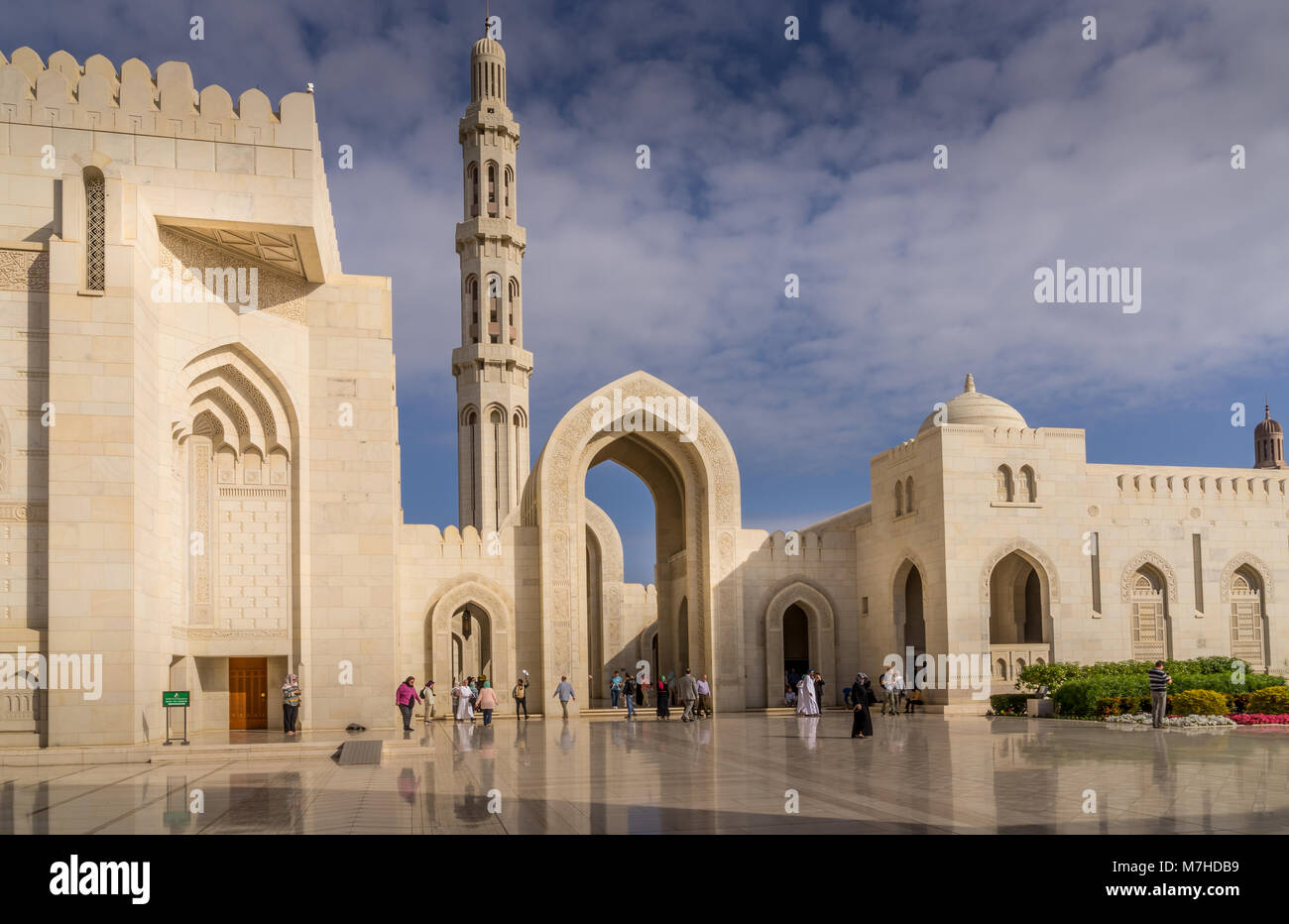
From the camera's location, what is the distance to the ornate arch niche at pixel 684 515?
26.7m

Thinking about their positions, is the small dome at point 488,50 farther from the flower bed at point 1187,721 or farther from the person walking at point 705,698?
the flower bed at point 1187,721

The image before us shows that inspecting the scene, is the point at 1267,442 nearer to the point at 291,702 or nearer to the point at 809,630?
the point at 809,630

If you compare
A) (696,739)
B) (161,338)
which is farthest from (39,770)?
(696,739)

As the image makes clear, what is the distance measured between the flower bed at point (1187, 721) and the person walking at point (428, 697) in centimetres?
1388

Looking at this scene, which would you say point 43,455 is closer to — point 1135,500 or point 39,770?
point 39,770

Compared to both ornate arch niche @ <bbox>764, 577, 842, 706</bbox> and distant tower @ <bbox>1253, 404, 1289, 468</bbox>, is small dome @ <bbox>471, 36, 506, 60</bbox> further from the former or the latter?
distant tower @ <bbox>1253, 404, 1289, 468</bbox>

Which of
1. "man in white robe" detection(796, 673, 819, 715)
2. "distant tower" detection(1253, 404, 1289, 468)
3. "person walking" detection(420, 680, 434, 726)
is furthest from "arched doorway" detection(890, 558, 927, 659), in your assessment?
"distant tower" detection(1253, 404, 1289, 468)

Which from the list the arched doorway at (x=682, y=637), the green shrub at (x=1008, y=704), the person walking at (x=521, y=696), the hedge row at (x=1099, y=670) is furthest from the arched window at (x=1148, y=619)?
the person walking at (x=521, y=696)

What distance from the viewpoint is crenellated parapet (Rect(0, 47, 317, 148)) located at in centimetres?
1628

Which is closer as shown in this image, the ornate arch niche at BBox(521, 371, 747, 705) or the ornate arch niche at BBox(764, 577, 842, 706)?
the ornate arch niche at BBox(521, 371, 747, 705)

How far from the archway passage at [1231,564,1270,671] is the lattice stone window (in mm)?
24436

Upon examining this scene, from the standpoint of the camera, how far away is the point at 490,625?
1042 inches

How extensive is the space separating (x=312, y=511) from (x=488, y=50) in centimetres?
2505

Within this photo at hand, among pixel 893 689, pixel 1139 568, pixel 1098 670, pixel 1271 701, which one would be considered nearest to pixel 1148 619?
pixel 1139 568
